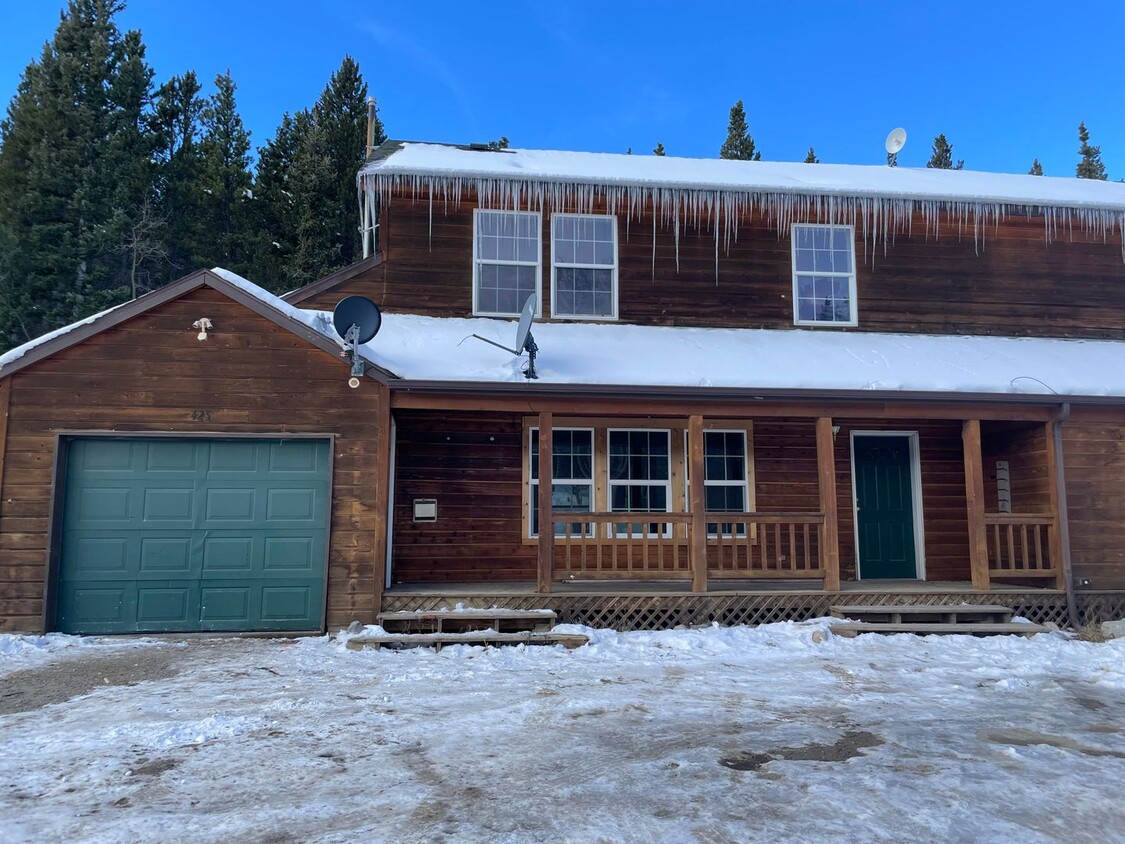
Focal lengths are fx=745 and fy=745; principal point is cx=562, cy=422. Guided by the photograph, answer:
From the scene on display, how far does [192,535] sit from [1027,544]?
9.51 metres

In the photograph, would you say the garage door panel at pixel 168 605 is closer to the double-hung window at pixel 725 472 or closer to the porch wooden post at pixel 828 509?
the double-hung window at pixel 725 472

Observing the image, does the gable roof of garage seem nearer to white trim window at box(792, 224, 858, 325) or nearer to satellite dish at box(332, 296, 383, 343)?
satellite dish at box(332, 296, 383, 343)

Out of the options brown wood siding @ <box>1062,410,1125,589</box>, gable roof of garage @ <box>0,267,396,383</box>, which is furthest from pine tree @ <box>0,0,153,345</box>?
brown wood siding @ <box>1062,410,1125,589</box>

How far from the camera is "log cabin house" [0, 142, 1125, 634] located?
7781 mm

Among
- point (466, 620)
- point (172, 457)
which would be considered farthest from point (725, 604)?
point (172, 457)

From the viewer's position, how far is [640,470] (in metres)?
10.1

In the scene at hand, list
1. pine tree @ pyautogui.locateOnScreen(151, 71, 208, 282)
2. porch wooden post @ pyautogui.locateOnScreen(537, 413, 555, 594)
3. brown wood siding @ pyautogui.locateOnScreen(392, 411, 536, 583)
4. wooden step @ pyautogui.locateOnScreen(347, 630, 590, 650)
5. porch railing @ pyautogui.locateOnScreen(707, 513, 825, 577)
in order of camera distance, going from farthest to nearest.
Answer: pine tree @ pyautogui.locateOnScreen(151, 71, 208, 282) → brown wood siding @ pyautogui.locateOnScreen(392, 411, 536, 583) → porch railing @ pyautogui.locateOnScreen(707, 513, 825, 577) → porch wooden post @ pyautogui.locateOnScreen(537, 413, 555, 594) → wooden step @ pyautogui.locateOnScreen(347, 630, 590, 650)

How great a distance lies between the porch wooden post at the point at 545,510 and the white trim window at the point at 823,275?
14.2ft

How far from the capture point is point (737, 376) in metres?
8.62

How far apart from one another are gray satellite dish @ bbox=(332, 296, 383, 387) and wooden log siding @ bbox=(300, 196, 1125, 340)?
1.96 meters

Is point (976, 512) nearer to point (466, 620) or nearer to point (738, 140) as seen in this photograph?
point (466, 620)

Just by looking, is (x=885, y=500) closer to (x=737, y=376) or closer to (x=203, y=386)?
(x=737, y=376)

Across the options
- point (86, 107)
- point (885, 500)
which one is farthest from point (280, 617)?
point (86, 107)

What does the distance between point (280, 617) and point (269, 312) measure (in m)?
3.23
